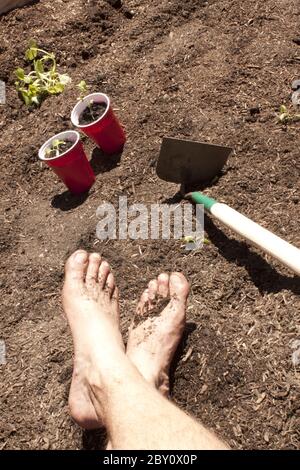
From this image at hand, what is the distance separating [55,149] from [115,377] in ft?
4.39

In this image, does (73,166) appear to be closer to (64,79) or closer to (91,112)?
(91,112)

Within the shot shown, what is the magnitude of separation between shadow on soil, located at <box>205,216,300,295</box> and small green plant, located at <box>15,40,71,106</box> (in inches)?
60.3

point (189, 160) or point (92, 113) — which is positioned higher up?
point (92, 113)

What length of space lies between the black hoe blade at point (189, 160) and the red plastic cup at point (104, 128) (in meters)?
0.41

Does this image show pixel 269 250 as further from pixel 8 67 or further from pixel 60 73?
pixel 8 67

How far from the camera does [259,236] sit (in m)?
2.21

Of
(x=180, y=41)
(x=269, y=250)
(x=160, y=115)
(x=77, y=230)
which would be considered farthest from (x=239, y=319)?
(x=180, y=41)

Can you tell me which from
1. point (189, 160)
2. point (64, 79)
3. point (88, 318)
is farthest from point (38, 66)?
point (88, 318)

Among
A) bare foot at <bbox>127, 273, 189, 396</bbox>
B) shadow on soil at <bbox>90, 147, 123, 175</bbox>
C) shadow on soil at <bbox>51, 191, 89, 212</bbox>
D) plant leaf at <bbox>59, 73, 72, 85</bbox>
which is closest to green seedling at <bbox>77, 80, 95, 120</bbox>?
plant leaf at <bbox>59, 73, 72, 85</bbox>

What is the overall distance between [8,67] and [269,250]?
2.41 metres

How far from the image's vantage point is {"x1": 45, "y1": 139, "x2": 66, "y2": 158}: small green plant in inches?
109

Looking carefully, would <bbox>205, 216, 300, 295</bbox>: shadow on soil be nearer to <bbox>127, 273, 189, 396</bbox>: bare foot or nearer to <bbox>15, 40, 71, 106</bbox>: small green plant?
<bbox>127, 273, 189, 396</bbox>: bare foot
